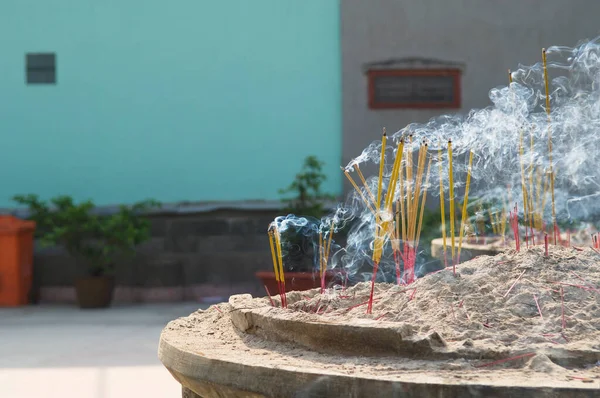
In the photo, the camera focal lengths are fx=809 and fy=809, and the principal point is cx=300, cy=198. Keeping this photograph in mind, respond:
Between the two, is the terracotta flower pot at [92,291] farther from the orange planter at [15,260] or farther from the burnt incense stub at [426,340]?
the burnt incense stub at [426,340]

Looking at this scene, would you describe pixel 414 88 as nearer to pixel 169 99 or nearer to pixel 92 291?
pixel 169 99

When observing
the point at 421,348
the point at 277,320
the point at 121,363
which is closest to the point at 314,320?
the point at 277,320

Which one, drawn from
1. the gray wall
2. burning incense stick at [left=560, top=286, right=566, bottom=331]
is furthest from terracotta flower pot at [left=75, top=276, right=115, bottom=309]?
burning incense stick at [left=560, top=286, right=566, bottom=331]

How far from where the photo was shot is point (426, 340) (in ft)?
6.15

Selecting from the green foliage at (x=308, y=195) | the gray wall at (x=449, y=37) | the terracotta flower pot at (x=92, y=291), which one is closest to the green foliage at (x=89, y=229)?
the terracotta flower pot at (x=92, y=291)

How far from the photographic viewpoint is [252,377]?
5.81 ft

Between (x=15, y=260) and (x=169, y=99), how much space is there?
6.53ft

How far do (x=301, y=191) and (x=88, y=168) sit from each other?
2.08 m

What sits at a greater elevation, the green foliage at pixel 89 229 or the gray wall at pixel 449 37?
the gray wall at pixel 449 37

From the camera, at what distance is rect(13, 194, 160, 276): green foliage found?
22.4ft

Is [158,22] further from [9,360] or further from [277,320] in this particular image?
[277,320]

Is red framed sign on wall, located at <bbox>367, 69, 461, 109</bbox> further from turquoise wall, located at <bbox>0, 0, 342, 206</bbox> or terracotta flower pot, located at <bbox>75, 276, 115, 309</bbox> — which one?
terracotta flower pot, located at <bbox>75, 276, 115, 309</bbox>

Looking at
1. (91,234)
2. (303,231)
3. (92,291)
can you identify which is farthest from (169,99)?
(303,231)

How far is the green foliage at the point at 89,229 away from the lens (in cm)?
684
